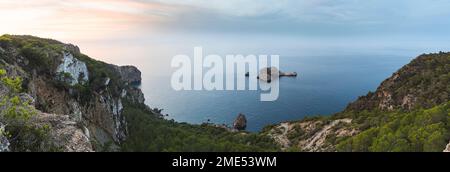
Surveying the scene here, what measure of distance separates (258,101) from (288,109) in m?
18.2

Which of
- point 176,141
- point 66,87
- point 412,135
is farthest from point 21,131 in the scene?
point 176,141

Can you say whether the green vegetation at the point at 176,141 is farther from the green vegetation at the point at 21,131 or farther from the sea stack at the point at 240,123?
the green vegetation at the point at 21,131

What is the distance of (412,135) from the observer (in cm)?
4719

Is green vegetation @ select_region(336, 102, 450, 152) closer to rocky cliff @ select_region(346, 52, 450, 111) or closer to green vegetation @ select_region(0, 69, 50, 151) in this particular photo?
rocky cliff @ select_region(346, 52, 450, 111)

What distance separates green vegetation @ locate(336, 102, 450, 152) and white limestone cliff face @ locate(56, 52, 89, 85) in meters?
43.3

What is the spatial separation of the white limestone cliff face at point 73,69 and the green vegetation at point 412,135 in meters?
43.3

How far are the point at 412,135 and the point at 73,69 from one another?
173 ft

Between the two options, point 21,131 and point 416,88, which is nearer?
point 21,131

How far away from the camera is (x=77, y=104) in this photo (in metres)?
61.1

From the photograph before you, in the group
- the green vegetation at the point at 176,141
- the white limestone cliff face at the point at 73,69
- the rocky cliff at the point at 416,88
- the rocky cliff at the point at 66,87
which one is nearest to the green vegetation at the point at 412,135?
the rocky cliff at the point at 416,88

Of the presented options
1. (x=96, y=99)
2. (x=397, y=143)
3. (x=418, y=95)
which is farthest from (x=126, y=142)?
(x=418, y=95)

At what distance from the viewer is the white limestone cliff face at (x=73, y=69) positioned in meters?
64.2

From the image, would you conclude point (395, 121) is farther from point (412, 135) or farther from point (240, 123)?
point (240, 123)
